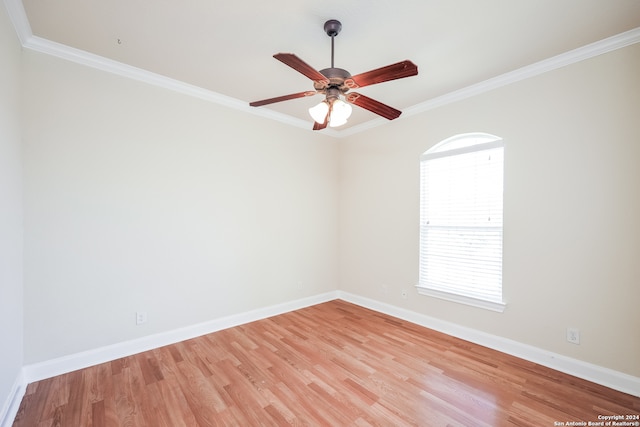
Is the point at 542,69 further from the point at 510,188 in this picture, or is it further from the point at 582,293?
the point at 582,293

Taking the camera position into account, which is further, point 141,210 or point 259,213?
point 259,213

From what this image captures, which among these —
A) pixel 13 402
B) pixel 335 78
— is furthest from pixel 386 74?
pixel 13 402

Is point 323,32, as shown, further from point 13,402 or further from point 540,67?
point 13,402

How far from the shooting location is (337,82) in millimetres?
1939

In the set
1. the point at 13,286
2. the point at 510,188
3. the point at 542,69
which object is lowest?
the point at 13,286

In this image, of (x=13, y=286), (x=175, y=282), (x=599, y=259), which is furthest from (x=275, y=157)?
(x=599, y=259)

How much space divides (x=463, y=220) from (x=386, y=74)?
216 cm

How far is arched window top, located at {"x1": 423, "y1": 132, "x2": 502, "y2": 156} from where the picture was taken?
9.99ft

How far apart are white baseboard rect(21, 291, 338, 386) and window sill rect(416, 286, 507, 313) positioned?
1.90 metres

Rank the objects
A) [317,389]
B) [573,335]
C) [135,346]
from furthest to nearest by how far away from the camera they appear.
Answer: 1. [135,346]
2. [573,335]
3. [317,389]

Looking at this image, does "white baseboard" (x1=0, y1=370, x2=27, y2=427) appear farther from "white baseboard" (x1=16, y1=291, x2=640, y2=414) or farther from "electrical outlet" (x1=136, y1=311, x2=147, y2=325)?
"electrical outlet" (x1=136, y1=311, x2=147, y2=325)

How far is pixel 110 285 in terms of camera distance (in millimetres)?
2637

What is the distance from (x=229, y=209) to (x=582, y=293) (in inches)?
143

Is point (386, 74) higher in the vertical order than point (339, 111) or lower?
higher
